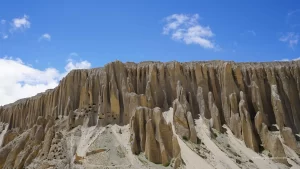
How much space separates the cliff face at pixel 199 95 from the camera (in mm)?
54188

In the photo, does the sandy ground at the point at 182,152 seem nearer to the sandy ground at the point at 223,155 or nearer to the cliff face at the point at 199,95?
the sandy ground at the point at 223,155

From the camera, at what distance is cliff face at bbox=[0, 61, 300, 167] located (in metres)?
54.2

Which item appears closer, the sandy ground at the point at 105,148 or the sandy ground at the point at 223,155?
the sandy ground at the point at 223,155

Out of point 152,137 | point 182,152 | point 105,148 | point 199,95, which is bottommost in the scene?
point 182,152

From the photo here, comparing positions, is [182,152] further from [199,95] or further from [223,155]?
[199,95]

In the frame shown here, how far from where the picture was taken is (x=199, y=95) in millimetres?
59375

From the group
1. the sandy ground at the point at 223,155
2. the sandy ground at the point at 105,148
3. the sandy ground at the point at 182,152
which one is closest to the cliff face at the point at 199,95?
the sandy ground at the point at 223,155

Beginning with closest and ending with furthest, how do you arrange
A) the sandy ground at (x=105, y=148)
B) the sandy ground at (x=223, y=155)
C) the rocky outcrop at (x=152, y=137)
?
the sandy ground at (x=223, y=155) < the sandy ground at (x=105, y=148) < the rocky outcrop at (x=152, y=137)

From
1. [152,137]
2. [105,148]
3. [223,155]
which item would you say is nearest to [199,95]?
[223,155]

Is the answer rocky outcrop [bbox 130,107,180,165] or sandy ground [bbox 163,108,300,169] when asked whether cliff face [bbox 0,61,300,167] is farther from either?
sandy ground [bbox 163,108,300,169]

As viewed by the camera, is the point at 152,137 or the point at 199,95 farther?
the point at 199,95

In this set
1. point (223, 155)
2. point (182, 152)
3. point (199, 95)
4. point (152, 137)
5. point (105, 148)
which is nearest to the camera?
point (182, 152)

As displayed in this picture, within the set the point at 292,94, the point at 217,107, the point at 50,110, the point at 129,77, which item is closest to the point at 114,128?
the point at 129,77

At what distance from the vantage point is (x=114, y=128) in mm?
55438
